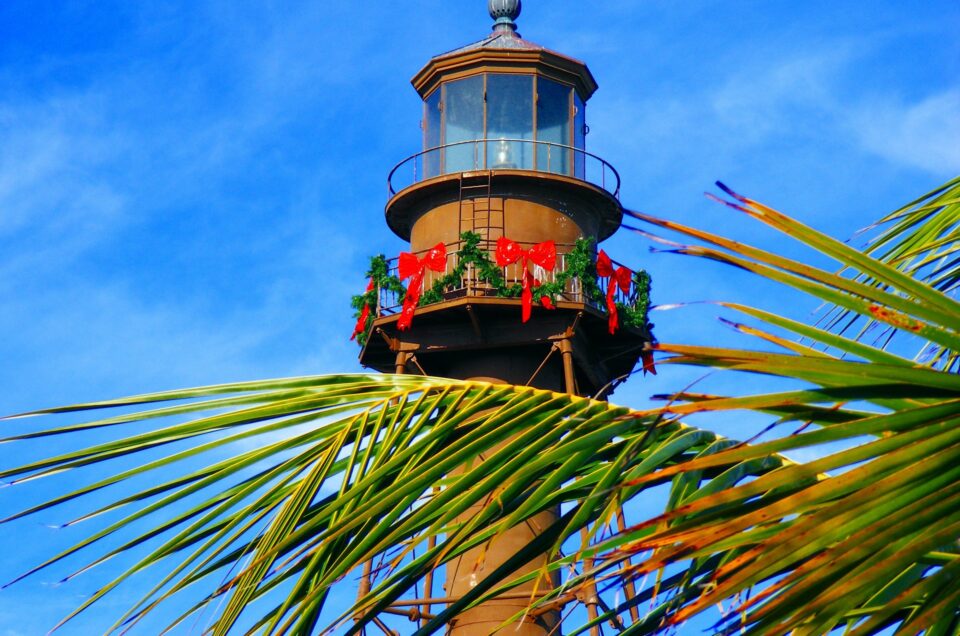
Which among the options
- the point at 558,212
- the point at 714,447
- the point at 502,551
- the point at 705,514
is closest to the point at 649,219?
the point at 705,514

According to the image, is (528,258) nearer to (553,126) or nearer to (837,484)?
(553,126)

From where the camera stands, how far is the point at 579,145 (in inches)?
996

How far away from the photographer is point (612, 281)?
24.0 m

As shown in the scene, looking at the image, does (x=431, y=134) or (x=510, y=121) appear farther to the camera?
(x=431, y=134)

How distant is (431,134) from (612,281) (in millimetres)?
4244

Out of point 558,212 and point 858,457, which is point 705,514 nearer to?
point 858,457

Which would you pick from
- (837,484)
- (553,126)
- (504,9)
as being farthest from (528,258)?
(837,484)

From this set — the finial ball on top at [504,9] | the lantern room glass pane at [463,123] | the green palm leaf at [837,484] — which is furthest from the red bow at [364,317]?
the green palm leaf at [837,484]

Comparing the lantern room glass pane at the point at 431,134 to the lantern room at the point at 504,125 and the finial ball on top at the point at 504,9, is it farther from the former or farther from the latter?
the finial ball on top at the point at 504,9

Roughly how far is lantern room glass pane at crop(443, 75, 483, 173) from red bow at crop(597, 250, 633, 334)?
2.69 m

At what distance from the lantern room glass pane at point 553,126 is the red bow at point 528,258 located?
1.70m

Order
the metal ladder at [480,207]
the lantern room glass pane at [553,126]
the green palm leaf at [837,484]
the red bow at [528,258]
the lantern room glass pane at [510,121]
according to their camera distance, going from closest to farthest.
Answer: the green palm leaf at [837,484], the red bow at [528,258], the metal ladder at [480,207], the lantern room glass pane at [510,121], the lantern room glass pane at [553,126]

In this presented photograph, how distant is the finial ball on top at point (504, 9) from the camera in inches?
1041

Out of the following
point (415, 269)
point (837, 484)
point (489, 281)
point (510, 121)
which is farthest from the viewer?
point (510, 121)
